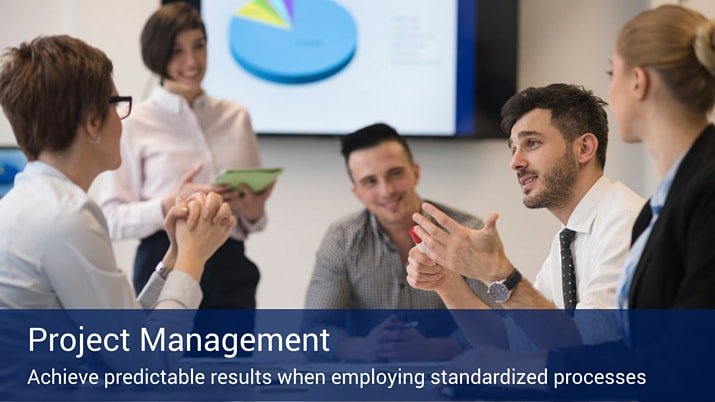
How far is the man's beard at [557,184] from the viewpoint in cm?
176

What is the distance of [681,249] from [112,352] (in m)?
1.05

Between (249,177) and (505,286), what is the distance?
142 centimetres

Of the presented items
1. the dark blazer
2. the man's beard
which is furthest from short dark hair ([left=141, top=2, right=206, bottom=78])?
the dark blazer

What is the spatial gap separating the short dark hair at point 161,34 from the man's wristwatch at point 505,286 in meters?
1.73

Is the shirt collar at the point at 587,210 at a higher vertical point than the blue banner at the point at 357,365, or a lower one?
higher

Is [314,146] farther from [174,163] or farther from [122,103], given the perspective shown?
[122,103]

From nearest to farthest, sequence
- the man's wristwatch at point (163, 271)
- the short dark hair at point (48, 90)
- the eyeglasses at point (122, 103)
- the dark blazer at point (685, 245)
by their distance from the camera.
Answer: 1. the dark blazer at point (685, 245)
2. the short dark hair at point (48, 90)
3. the eyeglasses at point (122, 103)
4. the man's wristwatch at point (163, 271)

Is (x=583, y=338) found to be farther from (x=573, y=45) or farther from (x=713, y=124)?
(x=573, y=45)

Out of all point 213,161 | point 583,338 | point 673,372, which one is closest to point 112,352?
point 583,338

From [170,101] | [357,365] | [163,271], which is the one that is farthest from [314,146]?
[357,365]

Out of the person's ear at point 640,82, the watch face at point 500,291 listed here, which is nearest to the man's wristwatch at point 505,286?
the watch face at point 500,291

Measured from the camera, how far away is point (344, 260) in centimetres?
303

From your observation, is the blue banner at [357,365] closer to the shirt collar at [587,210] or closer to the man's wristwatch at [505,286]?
the man's wristwatch at [505,286]

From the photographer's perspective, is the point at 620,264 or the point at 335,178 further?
the point at 335,178
